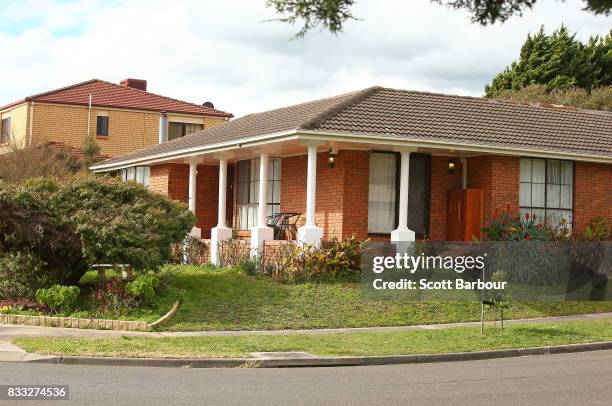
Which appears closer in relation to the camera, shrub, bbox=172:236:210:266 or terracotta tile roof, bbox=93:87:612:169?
terracotta tile roof, bbox=93:87:612:169

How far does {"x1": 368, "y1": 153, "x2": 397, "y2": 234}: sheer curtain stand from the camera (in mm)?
23891

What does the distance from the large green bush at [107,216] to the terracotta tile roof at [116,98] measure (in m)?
25.6

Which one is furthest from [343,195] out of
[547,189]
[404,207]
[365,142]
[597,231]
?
[597,231]

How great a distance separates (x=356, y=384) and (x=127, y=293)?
25.3 ft

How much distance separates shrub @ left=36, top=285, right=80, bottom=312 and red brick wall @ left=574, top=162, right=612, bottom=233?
13.7m

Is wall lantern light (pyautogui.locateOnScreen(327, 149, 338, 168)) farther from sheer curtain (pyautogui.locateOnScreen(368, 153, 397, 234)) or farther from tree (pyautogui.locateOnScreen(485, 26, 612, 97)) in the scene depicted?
tree (pyautogui.locateOnScreen(485, 26, 612, 97))

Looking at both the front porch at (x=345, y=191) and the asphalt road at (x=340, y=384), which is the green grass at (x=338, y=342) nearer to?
the asphalt road at (x=340, y=384)

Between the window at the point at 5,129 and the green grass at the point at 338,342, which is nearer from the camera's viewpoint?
the green grass at the point at 338,342

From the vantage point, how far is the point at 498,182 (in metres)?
24.3

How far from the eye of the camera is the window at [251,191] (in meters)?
26.6

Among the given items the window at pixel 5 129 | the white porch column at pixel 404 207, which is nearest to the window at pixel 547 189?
the white porch column at pixel 404 207

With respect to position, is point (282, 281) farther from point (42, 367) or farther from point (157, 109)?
point (157, 109)

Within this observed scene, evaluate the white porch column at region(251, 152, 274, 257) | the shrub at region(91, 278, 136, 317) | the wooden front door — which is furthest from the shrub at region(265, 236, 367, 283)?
the shrub at region(91, 278, 136, 317)

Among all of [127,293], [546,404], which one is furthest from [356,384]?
[127,293]
